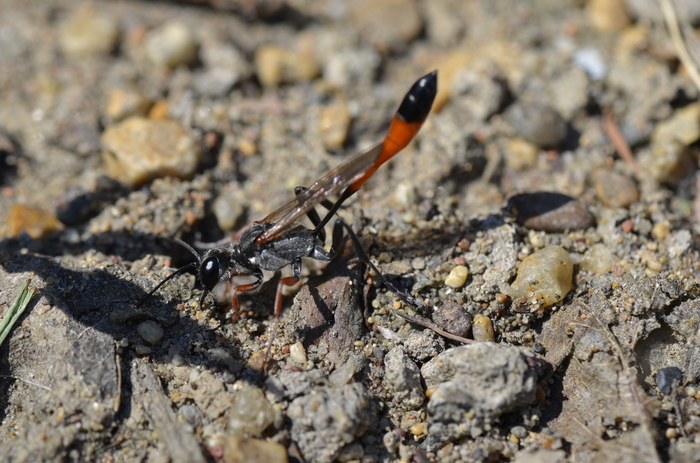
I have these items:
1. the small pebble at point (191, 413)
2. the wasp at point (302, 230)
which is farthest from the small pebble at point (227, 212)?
the small pebble at point (191, 413)

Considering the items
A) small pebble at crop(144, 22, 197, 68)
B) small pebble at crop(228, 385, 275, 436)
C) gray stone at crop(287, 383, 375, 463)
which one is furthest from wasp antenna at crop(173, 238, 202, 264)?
small pebble at crop(144, 22, 197, 68)

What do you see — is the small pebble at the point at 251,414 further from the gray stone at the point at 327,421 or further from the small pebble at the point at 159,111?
the small pebble at the point at 159,111

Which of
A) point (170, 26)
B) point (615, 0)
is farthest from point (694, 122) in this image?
point (170, 26)

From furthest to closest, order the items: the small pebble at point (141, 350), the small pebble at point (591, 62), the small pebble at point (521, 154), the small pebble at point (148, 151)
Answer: the small pebble at point (591, 62) → the small pebble at point (521, 154) → the small pebble at point (148, 151) → the small pebble at point (141, 350)

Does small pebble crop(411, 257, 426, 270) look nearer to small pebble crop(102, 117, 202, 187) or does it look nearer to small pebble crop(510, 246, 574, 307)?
small pebble crop(510, 246, 574, 307)

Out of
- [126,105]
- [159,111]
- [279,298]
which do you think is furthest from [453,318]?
[126,105]

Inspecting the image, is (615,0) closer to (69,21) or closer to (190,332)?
(190,332)
